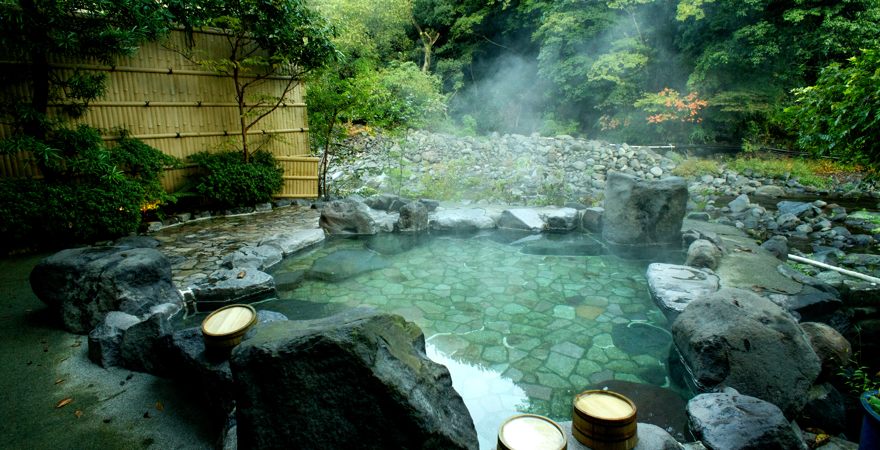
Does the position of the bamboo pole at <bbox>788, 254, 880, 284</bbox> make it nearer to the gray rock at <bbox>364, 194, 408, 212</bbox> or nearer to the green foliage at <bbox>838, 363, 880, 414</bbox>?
the green foliage at <bbox>838, 363, 880, 414</bbox>

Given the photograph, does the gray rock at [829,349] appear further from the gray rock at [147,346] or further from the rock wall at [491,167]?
the rock wall at [491,167]

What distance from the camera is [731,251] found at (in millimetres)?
5930

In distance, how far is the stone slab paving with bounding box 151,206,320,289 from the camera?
573 centimetres

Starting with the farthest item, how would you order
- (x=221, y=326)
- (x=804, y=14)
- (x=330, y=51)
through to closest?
(x=804, y=14)
(x=330, y=51)
(x=221, y=326)

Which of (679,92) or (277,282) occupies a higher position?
(679,92)

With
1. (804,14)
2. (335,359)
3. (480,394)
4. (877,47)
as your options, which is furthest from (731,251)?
(804,14)

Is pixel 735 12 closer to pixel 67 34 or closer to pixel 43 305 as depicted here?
pixel 67 34

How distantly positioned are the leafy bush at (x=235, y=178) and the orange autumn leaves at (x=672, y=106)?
1284 centimetres

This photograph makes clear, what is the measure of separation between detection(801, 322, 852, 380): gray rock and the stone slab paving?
6.29 m

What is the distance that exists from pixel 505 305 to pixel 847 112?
353 cm

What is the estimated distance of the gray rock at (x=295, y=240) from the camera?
681 centimetres

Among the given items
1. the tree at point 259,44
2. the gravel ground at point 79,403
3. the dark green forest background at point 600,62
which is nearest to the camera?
the gravel ground at point 79,403

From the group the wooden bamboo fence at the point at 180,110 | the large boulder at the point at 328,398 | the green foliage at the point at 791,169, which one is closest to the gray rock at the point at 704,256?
the large boulder at the point at 328,398

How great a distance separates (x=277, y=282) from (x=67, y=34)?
14.9ft
